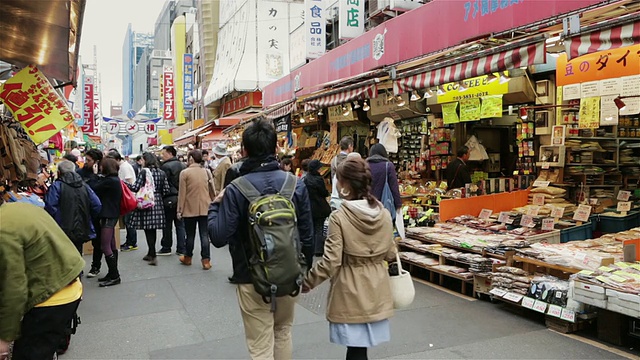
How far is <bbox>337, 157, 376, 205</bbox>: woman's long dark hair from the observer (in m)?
3.52

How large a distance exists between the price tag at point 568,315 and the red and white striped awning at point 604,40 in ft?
8.79

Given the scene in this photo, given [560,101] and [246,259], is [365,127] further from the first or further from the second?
[246,259]

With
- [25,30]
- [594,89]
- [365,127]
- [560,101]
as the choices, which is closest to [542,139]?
[560,101]

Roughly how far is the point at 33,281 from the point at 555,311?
189 inches

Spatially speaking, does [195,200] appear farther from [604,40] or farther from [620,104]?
[620,104]

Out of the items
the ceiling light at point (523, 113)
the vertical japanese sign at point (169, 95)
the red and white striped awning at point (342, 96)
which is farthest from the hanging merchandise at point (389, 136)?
the vertical japanese sign at point (169, 95)

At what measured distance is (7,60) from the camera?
737cm

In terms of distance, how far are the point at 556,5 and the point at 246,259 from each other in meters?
4.83

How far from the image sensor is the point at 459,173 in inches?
391

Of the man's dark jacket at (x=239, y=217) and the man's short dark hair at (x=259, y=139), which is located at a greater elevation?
the man's short dark hair at (x=259, y=139)

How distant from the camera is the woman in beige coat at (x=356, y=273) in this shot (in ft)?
11.1

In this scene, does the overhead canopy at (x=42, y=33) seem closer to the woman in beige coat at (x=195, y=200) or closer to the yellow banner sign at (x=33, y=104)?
the yellow banner sign at (x=33, y=104)

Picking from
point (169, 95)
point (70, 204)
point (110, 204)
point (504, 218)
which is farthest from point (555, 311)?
point (169, 95)

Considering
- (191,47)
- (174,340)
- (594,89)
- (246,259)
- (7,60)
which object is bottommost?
(174,340)
